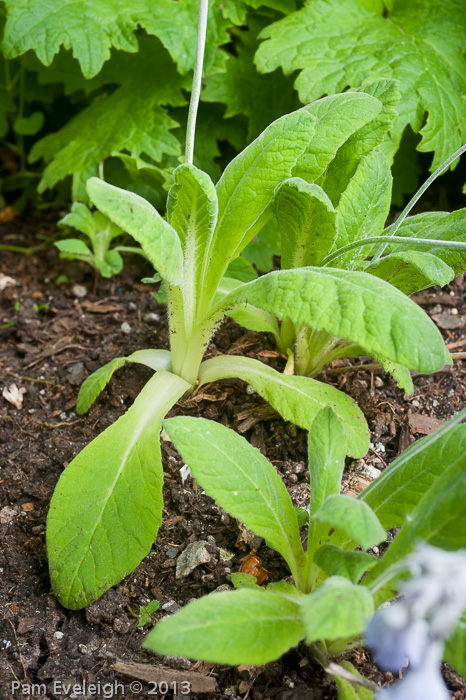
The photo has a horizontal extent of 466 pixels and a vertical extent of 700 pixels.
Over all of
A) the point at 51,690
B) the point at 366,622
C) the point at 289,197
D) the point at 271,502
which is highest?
the point at 289,197

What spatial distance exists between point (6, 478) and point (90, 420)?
0.29m

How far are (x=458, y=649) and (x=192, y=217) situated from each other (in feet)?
3.56

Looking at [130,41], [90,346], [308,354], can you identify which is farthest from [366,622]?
[130,41]

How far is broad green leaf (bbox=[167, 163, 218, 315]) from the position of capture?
1413 millimetres

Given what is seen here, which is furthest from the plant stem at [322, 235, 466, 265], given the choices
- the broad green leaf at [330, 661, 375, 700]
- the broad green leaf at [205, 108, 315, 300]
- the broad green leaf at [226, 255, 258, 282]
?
the broad green leaf at [330, 661, 375, 700]

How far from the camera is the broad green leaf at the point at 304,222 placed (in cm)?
147

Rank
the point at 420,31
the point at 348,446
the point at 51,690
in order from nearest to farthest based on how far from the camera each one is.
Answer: the point at 51,690 → the point at 348,446 → the point at 420,31

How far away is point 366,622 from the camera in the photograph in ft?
3.12

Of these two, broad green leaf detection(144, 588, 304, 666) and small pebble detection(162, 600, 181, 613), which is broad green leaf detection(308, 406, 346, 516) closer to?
broad green leaf detection(144, 588, 304, 666)

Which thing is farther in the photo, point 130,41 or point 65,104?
point 65,104

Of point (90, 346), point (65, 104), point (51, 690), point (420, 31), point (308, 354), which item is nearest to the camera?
point (51, 690)

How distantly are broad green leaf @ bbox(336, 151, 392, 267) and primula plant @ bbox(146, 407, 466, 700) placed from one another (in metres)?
0.60

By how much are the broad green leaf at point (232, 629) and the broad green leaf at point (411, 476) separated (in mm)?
294

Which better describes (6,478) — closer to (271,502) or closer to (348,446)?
(271,502)
